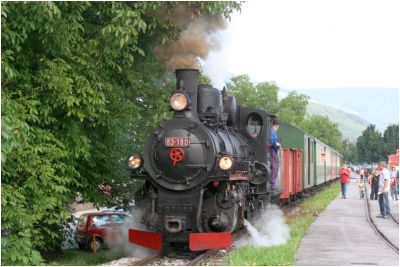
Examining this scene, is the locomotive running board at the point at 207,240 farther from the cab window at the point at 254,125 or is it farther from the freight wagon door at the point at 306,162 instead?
the freight wagon door at the point at 306,162

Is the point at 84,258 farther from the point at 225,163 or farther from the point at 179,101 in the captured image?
the point at 225,163

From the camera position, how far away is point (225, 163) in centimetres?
1077

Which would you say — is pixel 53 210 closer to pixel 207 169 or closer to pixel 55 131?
pixel 55 131

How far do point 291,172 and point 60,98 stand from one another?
1133 centimetres

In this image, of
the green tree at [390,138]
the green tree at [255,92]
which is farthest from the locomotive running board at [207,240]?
the green tree at [390,138]

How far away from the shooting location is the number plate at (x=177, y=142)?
36.1ft

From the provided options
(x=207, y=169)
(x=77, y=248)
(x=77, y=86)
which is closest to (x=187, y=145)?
(x=207, y=169)

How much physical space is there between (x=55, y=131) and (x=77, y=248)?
934cm

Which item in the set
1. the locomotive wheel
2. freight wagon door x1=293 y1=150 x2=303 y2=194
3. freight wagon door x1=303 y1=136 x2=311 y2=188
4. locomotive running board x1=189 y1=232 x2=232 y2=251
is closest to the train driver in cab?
locomotive running board x1=189 y1=232 x2=232 y2=251

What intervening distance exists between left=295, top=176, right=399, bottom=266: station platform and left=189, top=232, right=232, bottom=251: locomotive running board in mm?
1306

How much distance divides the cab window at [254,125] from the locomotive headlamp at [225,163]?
9.26 feet

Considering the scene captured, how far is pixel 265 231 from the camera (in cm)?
1391

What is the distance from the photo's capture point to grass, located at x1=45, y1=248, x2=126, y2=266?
46.7 ft

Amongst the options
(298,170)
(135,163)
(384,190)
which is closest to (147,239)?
(135,163)
